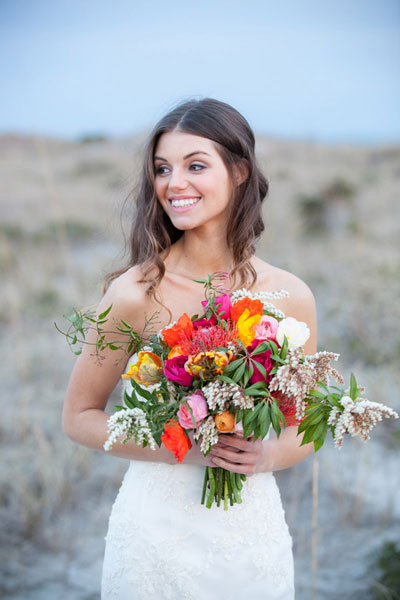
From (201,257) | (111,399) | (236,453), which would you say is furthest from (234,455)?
(111,399)

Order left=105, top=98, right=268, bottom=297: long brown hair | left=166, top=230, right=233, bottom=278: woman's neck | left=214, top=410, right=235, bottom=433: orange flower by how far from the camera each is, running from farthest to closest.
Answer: left=166, top=230, right=233, bottom=278: woman's neck, left=105, top=98, right=268, bottom=297: long brown hair, left=214, top=410, right=235, bottom=433: orange flower

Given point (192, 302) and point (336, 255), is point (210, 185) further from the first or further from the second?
point (336, 255)

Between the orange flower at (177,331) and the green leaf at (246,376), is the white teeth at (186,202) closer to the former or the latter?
the orange flower at (177,331)

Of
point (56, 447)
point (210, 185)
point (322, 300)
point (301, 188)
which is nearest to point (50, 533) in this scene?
point (56, 447)

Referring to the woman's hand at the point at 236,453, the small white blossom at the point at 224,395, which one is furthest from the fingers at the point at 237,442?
the small white blossom at the point at 224,395

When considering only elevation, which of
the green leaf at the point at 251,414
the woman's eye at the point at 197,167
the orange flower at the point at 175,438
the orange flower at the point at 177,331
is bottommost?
the orange flower at the point at 175,438

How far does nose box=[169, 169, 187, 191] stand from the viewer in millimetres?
1897

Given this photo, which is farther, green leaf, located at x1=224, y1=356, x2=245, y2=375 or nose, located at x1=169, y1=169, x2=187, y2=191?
nose, located at x1=169, y1=169, x2=187, y2=191

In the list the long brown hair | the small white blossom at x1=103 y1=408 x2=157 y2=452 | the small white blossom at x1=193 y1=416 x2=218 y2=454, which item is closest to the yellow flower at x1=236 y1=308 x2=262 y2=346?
the small white blossom at x1=193 y1=416 x2=218 y2=454

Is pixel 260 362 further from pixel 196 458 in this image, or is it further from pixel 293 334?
pixel 196 458

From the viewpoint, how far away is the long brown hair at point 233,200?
198cm

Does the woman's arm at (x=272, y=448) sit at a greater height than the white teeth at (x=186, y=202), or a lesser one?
lesser

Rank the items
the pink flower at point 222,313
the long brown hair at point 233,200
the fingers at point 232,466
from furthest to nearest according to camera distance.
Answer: the long brown hair at point 233,200 → the fingers at point 232,466 → the pink flower at point 222,313

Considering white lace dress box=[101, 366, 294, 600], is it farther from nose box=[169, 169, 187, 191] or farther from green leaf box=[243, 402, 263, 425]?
nose box=[169, 169, 187, 191]
